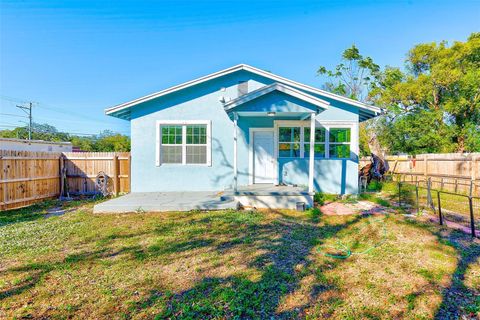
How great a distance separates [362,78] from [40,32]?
1037 inches

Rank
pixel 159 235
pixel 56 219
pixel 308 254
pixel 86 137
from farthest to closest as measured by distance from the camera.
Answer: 1. pixel 86 137
2. pixel 56 219
3. pixel 159 235
4. pixel 308 254

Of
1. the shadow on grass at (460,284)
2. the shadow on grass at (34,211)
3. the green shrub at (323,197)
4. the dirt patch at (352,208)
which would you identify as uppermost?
the green shrub at (323,197)

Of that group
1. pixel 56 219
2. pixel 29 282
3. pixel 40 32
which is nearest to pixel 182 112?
pixel 56 219

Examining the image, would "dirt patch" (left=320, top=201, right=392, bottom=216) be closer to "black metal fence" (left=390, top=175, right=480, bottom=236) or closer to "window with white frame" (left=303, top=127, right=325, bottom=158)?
"black metal fence" (left=390, top=175, right=480, bottom=236)

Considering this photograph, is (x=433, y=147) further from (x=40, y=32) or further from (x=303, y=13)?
(x=40, y=32)

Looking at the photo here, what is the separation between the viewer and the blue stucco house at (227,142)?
955 centimetres

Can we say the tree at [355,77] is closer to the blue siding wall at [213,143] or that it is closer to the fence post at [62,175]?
the blue siding wall at [213,143]

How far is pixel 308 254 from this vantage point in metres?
4.47

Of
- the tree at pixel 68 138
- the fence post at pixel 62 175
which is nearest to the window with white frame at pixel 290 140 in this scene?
the fence post at pixel 62 175

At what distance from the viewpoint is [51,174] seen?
33.1ft

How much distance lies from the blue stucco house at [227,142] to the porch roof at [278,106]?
5.22 ft

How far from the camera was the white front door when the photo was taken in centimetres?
970

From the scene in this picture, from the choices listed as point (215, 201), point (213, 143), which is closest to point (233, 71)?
point (213, 143)

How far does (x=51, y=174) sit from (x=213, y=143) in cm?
684
